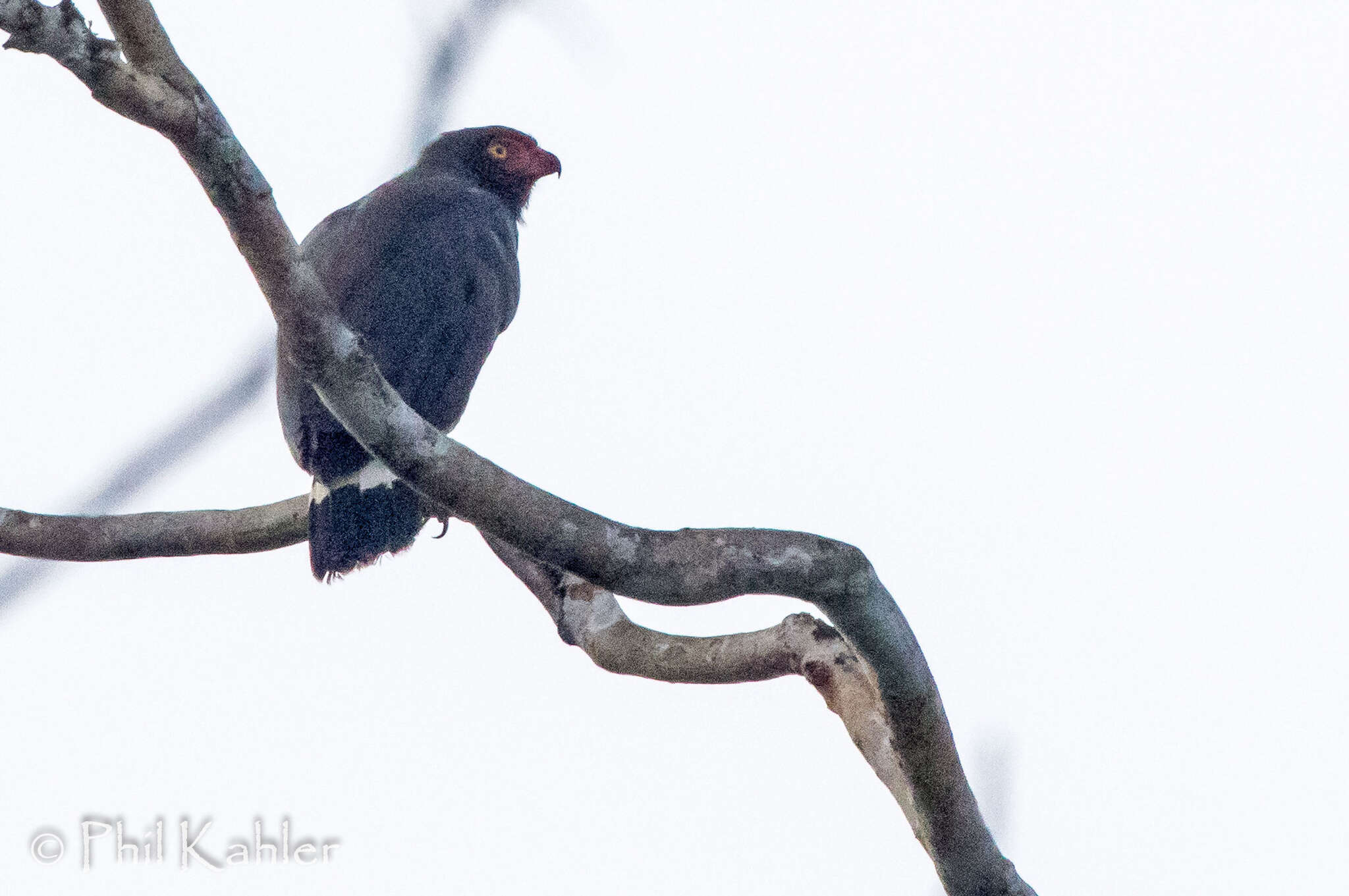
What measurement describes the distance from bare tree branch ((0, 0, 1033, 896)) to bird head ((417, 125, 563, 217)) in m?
3.52

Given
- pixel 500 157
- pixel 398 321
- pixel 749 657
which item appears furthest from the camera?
pixel 500 157

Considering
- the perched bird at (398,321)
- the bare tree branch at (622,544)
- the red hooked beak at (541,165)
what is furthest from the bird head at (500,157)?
the bare tree branch at (622,544)

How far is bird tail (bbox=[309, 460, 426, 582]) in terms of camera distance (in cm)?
402

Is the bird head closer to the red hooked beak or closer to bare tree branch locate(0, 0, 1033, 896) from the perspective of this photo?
the red hooked beak

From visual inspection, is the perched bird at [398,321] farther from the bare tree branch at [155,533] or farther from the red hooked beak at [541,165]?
the red hooked beak at [541,165]

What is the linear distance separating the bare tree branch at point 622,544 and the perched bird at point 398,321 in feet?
4.29

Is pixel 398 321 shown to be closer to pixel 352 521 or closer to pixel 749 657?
pixel 352 521

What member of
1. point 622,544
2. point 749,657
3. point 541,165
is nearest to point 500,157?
point 541,165

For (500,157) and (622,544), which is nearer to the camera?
(622,544)

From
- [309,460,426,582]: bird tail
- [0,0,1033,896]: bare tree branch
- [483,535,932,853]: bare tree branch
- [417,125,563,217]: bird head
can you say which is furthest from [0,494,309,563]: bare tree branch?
[417,125,563,217]: bird head

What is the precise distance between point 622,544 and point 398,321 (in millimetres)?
2091

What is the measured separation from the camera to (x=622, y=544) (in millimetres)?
2521

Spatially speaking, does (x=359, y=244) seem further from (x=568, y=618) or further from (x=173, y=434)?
(x=173, y=434)

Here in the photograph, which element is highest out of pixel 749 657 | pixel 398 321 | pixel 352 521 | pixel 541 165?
pixel 541 165
